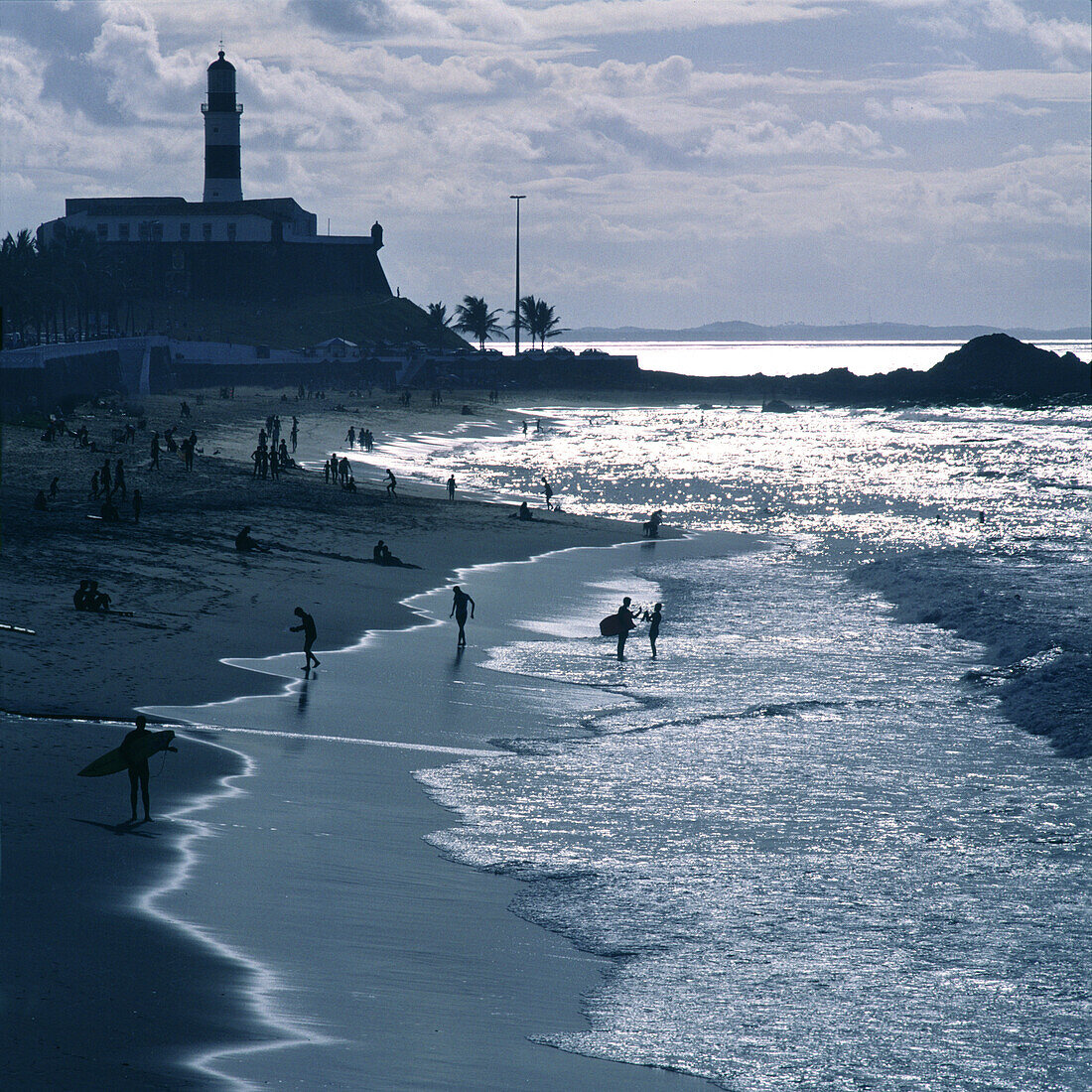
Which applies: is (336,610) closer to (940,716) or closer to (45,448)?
(940,716)

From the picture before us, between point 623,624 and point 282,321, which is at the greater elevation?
point 282,321

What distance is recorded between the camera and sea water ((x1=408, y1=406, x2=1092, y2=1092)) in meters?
8.78

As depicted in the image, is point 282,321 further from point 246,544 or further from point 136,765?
point 136,765

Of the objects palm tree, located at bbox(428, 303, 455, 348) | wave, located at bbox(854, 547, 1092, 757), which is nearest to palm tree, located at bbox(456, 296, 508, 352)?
palm tree, located at bbox(428, 303, 455, 348)

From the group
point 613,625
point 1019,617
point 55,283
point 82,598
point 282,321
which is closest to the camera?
point 82,598

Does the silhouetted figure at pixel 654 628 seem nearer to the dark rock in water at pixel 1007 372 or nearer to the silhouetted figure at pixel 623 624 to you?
the silhouetted figure at pixel 623 624

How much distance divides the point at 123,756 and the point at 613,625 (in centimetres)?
1170

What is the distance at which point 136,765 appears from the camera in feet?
37.0

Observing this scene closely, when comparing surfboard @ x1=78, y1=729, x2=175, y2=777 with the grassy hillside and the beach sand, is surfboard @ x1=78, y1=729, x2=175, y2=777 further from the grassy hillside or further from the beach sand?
the grassy hillside

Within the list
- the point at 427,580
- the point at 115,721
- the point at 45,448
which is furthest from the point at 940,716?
the point at 45,448

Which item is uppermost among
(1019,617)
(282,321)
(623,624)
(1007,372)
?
(282,321)

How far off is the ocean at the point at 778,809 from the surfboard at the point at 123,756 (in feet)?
3.25

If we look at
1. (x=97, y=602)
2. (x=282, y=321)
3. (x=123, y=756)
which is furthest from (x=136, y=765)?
(x=282, y=321)

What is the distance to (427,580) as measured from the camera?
27656 mm
